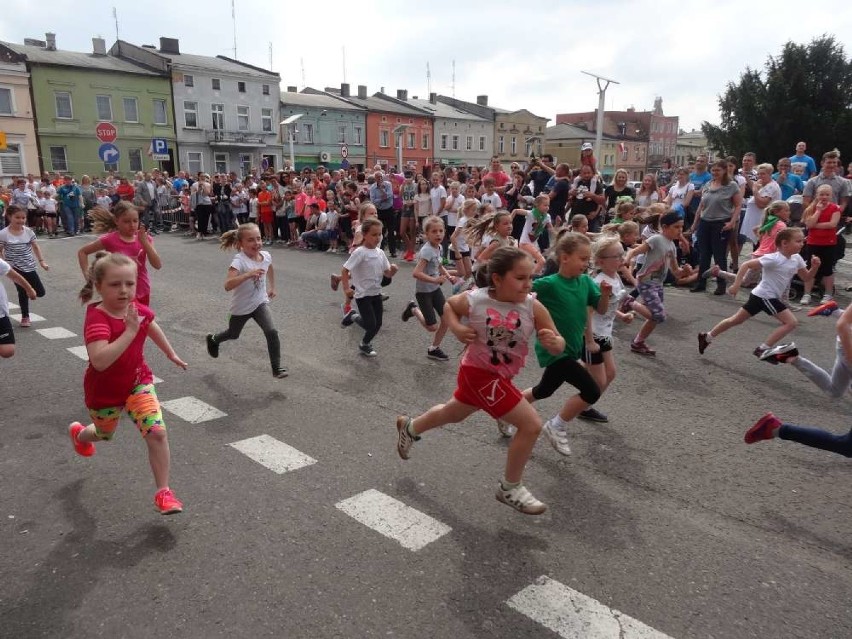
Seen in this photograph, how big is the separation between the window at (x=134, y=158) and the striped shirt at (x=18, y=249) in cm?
4389

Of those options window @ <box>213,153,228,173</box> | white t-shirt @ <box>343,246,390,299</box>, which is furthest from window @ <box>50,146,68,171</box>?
white t-shirt @ <box>343,246,390,299</box>

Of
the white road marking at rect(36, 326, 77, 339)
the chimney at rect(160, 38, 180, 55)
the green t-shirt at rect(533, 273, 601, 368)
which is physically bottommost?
the white road marking at rect(36, 326, 77, 339)

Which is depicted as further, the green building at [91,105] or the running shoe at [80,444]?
the green building at [91,105]

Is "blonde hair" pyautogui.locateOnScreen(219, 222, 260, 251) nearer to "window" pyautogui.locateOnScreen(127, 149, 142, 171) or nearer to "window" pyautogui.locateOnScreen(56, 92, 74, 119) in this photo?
"window" pyautogui.locateOnScreen(56, 92, 74, 119)

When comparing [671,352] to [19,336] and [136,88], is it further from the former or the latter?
[136,88]

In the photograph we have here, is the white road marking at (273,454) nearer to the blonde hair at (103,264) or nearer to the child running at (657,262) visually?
the blonde hair at (103,264)

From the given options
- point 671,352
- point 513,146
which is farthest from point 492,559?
point 513,146

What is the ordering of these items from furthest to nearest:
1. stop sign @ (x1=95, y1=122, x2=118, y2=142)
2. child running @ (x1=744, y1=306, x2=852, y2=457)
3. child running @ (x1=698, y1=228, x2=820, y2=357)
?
stop sign @ (x1=95, y1=122, x2=118, y2=142) → child running @ (x1=698, y1=228, x2=820, y2=357) → child running @ (x1=744, y1=306, x2=852, y2=457)

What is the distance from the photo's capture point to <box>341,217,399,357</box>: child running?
652 cm

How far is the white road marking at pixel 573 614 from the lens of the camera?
2555mm

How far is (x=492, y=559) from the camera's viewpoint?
3.07 metres

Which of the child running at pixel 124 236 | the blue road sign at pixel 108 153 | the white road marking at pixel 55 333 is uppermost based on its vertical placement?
the blue road sign at pixel 108 153

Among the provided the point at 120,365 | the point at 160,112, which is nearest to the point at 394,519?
the point at 120,365

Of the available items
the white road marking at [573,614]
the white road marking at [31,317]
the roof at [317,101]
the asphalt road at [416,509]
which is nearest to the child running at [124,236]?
the asphalt road at [416,509]
